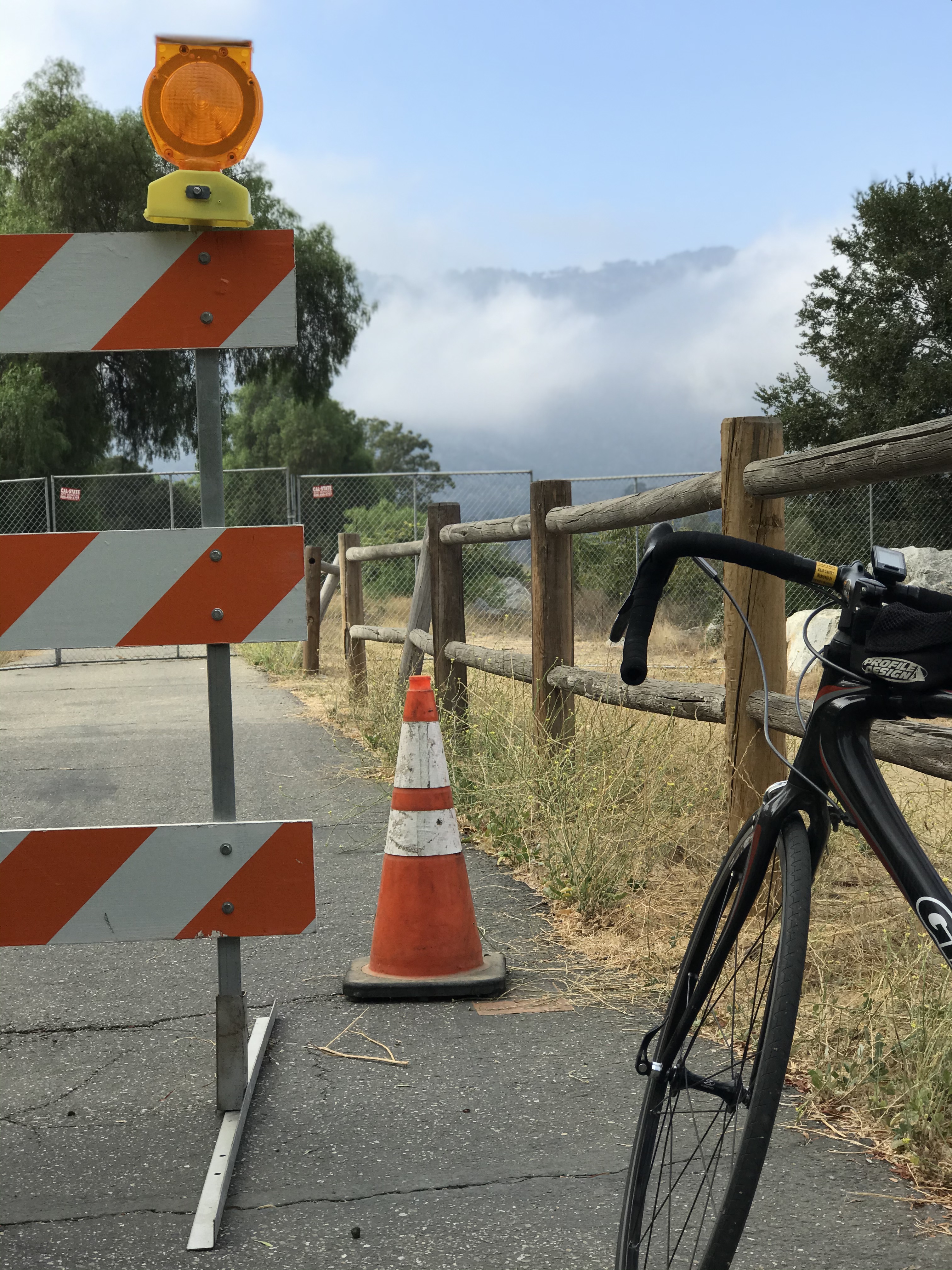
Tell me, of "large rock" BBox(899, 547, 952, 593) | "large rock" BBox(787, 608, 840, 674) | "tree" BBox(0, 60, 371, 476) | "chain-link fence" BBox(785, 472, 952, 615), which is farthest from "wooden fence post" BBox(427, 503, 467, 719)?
"tree" BBox(0, 60, 371, 476)

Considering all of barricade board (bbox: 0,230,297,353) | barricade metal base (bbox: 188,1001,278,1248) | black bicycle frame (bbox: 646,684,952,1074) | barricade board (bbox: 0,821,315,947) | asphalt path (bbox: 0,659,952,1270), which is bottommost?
asphalt path (bbox: 0,659,952,1270)

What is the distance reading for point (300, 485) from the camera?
21531 millimetres

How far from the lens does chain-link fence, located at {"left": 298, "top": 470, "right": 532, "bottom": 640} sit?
19469 mm

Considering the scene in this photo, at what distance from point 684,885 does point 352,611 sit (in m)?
7.28

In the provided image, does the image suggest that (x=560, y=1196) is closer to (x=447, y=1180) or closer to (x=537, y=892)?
(x=447, y=1180)

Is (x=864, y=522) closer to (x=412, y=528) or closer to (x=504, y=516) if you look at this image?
(x=504, y=516)

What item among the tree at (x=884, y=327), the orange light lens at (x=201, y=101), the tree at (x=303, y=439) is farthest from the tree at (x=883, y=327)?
the tree at (x=303, y=439)

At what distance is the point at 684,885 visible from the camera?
14.3ft

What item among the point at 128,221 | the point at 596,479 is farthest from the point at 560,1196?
the point at 128,221

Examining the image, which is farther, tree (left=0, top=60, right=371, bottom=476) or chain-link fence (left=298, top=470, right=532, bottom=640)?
tree (left=0, top=60, right=371, bottom=476)

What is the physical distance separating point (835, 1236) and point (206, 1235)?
44.9 inches

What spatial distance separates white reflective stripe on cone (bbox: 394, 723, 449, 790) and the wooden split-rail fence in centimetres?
94

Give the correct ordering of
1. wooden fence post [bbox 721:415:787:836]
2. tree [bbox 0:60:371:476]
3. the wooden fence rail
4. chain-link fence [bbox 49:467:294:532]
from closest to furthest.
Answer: the wooden fence rail < wooden fence post [bbox 721:415:787:836] < chain-link fence [bbox 49:467:294:532] < tree [bbox 0:60:371:476]

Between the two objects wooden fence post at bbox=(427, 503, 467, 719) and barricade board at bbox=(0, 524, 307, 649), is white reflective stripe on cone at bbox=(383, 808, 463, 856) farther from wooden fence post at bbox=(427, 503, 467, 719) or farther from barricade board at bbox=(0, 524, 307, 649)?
wooden fence post at bbox=(427, 503, 467, 719)
